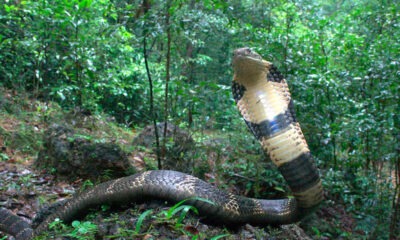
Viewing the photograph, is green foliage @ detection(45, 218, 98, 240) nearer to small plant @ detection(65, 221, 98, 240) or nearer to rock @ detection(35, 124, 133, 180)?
small plant @ detection(65, 221, 98, 240)

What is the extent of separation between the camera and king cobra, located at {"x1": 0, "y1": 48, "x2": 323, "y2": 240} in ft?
8.95

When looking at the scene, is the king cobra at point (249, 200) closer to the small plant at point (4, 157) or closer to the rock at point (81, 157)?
the rock at point (81, 157)

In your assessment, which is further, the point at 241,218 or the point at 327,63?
the point at 327,63

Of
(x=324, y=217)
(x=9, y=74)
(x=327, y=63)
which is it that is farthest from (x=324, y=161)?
(x=9, y=74)

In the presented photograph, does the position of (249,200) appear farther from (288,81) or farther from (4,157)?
(4,157)

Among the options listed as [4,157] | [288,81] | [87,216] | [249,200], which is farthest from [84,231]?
[288,81]

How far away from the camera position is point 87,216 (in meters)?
2.81

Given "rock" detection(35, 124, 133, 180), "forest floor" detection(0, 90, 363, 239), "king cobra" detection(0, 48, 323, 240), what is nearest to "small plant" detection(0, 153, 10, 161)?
"forest floor" detection(0, 90, 363, 239)

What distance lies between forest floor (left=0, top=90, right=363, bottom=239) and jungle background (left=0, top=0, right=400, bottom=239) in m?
0.03

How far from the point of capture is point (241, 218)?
9.37 feet

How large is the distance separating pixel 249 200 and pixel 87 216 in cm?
136

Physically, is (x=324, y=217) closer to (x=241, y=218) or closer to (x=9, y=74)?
(x=241, y=218)

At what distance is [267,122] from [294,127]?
223 mm

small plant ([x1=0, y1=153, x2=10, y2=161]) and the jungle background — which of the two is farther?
small plant ([x1=0, y1=153, x2=10, y2=161])
